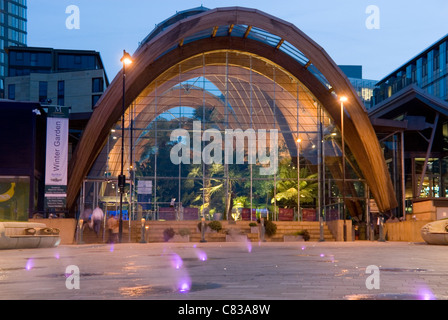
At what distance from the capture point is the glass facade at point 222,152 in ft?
154

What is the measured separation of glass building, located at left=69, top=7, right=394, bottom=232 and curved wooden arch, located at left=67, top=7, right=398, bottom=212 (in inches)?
3.3

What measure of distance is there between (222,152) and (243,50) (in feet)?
27.3

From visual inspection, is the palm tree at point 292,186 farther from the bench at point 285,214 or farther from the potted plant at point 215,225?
the potted plant at point 215,225

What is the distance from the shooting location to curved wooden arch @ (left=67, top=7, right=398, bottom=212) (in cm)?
4503

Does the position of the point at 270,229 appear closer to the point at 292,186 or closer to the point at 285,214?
the point at 285,214

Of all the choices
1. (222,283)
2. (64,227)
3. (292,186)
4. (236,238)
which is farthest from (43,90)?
(222,283)

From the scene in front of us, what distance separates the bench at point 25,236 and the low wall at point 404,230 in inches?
865

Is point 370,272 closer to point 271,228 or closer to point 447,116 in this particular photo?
point 271,228

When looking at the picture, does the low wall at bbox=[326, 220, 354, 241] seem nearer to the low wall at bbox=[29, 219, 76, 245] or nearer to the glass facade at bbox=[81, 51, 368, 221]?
the glass facade at bbox=[81, 51, 368, 221]

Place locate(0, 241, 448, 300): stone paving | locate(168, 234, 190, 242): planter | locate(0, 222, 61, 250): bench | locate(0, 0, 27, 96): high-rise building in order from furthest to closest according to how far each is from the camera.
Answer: locate(0, 0, 27, 96): high-rise building
locate(168, 234, 190, 242): planter
locate(0, 222, 61, 250): bench
locate(0, 241, 448, 300): stone paving

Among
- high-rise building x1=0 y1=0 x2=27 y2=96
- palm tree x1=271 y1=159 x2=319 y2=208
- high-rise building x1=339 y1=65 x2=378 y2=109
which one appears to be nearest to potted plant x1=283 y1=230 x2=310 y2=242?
palm tree x1=271 y1=159 x2=319 y2=208

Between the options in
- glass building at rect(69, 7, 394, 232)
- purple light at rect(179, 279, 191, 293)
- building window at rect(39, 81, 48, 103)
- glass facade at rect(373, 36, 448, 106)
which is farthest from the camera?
building window at rect(39, 81, 48, 103)

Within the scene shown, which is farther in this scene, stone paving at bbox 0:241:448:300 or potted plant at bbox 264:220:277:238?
potted plant at bbox 264:220:277:238
